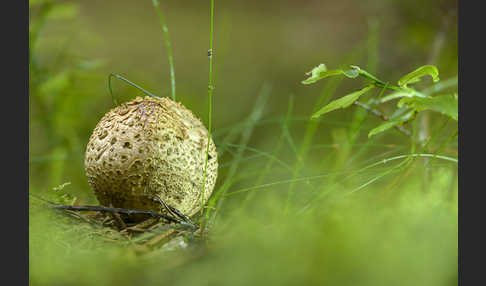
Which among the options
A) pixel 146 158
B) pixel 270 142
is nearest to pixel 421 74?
pixel 146 158

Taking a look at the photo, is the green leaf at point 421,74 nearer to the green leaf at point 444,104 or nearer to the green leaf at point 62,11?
the green leaf at point 444,104

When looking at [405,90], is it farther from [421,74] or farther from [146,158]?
[146,158]

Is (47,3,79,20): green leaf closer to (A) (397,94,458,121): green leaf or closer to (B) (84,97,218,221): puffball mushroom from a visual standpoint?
(B) (84,97,218,221): puffball mushroom

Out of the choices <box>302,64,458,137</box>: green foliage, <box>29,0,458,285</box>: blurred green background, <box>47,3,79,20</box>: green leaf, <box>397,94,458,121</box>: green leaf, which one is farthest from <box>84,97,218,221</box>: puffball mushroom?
<box>47,3,79,20</box>: green leaf

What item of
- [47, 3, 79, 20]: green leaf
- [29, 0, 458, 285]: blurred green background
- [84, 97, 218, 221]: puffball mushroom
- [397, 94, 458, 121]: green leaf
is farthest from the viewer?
[47, 3, 79, 20]: green leaf

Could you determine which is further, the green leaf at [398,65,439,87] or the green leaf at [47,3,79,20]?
the green leaf at [47,3,79,20]

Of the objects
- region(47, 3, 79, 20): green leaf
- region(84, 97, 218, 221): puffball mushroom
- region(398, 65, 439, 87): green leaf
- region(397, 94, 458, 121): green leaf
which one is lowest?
region(84, 97, 218, 221): puffball mushroom

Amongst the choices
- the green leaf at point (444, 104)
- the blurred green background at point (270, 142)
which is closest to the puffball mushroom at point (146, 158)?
the blurred green background at point (270, 142)
